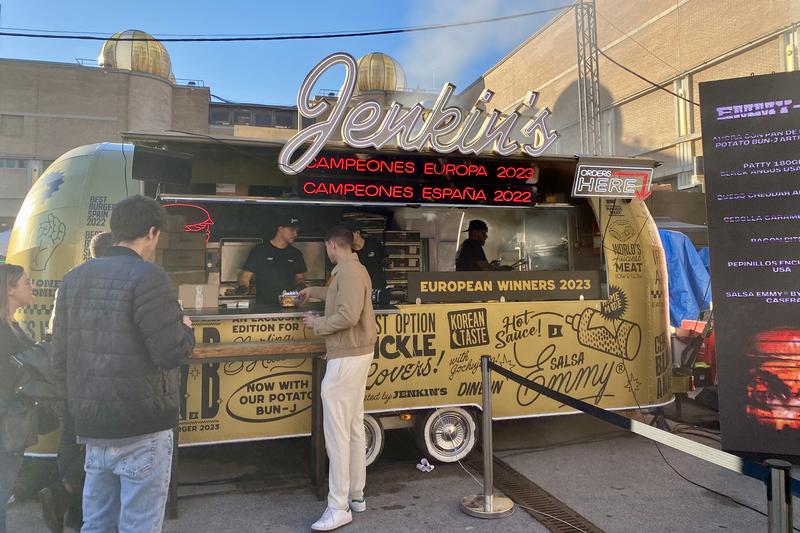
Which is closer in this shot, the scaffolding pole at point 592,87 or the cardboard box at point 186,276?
the cardboard box at point 186,276

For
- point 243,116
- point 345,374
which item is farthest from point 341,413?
point 243,116

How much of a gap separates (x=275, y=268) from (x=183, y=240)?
1.03 meters

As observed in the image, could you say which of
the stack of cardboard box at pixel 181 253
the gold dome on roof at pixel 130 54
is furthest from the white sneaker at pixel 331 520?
the gold dome on roof at pixel 130 54

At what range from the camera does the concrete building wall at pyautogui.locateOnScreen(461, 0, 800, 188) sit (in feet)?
58.9

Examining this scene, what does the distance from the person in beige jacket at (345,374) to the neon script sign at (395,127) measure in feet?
3.96

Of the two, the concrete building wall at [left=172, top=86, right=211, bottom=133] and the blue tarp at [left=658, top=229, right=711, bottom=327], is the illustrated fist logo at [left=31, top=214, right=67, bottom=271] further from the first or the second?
the concrete building wall at [left=172, top=86, right=211, bottom=133]

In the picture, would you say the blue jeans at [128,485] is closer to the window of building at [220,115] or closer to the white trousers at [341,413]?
the white trousers at [341,413]

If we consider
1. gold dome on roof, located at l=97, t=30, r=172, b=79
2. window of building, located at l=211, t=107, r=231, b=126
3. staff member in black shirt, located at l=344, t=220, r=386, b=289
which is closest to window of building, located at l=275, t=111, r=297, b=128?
window of building, located at l=211, t=107, r=231, b=126

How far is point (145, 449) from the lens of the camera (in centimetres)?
230

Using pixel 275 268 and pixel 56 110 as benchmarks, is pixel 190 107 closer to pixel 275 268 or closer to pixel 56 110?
pixel 56 110

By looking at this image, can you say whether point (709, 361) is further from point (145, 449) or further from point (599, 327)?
point (145, 449)

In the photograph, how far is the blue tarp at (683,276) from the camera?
12.8 m

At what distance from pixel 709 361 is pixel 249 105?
41.0 metres

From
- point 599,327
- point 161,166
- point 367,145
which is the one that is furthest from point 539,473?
point 161,166
